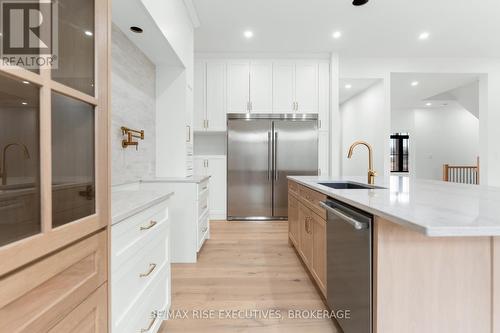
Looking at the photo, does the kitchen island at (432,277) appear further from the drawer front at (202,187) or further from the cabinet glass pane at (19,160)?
the drawer front at (202,187)

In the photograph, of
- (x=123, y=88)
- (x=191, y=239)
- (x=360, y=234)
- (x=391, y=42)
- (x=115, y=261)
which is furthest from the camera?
(x=391, y=42)

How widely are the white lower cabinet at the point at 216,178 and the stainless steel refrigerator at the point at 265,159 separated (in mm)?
128

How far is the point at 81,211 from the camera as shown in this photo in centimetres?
82

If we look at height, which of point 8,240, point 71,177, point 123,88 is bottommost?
point 8,240

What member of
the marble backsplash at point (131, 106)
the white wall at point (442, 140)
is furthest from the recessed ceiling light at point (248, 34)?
the white wall at point (442, 140)

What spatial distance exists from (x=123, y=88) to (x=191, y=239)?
160 cm

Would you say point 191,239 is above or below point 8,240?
below

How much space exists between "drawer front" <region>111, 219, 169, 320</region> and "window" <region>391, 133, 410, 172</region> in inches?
355

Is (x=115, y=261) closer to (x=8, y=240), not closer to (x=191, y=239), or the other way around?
(x=8, y=240)

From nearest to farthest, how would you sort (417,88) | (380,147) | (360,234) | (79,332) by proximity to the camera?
(79,332) < (360,234) < (380,147) < (417,88)

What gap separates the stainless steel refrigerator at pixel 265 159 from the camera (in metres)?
4.32

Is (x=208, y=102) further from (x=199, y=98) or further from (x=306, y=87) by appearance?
(x=306, y=87)

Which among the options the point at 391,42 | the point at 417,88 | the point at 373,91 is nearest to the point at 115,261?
the point at 391,42

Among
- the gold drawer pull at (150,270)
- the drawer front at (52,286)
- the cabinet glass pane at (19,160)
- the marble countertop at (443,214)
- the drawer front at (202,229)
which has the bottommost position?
the drawer front at (202,229)
